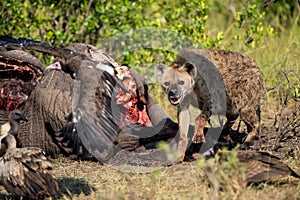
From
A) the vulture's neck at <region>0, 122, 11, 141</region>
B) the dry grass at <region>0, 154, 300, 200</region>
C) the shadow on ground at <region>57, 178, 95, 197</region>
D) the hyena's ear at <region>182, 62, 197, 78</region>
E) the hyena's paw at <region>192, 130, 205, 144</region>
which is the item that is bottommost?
the shadow on ground at <region>57, 178, 95, 197</region>

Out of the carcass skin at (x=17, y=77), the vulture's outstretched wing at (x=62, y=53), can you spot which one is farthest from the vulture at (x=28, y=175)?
the carcass skin at (x=17, y=77)

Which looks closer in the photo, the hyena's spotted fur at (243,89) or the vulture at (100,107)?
the vulture at (100,107)

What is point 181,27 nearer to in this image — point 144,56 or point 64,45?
point 144,56

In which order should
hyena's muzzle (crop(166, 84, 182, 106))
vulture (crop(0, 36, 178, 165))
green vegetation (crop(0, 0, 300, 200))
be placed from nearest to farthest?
vulture (crop(0, 36, 178, 165)) < hyena's muzzle (crop(166, 84, 182, 106)) < green vegetation (crop(0, 0, 300, 200))

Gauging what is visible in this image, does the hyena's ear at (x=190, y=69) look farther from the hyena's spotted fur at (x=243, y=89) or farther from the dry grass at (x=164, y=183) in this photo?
the dry grass at (x=164, y=183)

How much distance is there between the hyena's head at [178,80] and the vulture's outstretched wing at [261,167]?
4.67 ft

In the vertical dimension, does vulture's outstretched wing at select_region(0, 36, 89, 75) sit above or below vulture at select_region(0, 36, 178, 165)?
above

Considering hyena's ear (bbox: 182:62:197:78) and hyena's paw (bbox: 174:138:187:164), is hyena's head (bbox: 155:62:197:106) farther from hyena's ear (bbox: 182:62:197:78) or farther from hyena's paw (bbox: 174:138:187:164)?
hyena's paw (bbox: 174:138:187:164)

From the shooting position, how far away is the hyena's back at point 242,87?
7199mm

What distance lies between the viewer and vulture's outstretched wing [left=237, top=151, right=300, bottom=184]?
5609mm

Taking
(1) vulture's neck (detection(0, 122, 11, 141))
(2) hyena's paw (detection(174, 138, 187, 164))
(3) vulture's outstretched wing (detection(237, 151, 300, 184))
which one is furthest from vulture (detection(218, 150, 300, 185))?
(1) vulture's neck (detection(0, 122, 11, 141))

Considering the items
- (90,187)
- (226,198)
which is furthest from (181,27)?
(226,198)

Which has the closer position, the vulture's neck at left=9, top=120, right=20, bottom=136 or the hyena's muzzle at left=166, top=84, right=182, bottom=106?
the vulture's neck at left=9, top=120, right=20, bottom=136

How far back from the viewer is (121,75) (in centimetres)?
749
